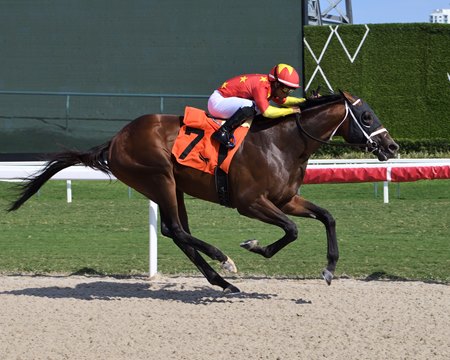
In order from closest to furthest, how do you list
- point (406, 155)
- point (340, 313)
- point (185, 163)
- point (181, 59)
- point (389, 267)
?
point (340, 313), point (185, 163), point (389, 267), point (406, 155), point (181, 59)

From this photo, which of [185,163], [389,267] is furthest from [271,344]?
[389,267]

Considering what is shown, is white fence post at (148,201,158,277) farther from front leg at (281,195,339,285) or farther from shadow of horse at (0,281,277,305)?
front leg at (281,195,339,285)

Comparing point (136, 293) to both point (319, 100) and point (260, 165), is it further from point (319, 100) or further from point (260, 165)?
point (319, 100)

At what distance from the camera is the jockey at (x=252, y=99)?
6605 mm

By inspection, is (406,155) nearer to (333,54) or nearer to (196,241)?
(333,54)

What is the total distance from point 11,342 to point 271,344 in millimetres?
1535

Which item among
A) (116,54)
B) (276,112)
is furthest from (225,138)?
(116,54)

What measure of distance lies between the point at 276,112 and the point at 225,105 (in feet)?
1.33

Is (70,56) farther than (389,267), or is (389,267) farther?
(70,56)

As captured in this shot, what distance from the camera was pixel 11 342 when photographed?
5234 millimetres

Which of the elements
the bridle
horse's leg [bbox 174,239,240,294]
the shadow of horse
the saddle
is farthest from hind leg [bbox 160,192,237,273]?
the bridle

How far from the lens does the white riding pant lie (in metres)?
6.74

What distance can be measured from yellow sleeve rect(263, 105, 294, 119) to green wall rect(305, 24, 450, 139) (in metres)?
14.2

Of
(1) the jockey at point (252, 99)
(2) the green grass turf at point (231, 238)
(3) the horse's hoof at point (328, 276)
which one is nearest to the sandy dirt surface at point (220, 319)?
(3) the horse's hoof at point (328, 276)
